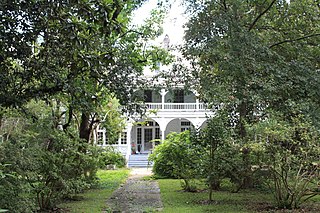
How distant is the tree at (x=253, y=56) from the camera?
9.16 m

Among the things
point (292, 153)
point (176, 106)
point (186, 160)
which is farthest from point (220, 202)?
point (176, 106)

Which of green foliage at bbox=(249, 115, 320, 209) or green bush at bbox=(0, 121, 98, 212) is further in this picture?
green foliage at bbox=(249, 115, 320, 209)

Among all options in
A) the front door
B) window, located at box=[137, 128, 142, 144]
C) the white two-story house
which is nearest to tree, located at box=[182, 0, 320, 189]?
the white two-story house

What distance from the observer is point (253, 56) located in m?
9.29

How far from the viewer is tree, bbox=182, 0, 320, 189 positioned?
916cm

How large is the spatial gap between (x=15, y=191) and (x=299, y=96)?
697 centimetres

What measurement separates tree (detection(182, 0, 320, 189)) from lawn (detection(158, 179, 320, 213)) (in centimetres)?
102

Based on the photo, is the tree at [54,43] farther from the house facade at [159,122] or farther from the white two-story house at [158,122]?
the house facade at [159,122]

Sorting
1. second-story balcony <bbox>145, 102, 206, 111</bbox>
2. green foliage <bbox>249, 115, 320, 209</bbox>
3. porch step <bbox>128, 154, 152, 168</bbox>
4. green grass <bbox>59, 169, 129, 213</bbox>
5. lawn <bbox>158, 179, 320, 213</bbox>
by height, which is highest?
second-story balcony <bbox>145, 102, 206, 111</bbox>

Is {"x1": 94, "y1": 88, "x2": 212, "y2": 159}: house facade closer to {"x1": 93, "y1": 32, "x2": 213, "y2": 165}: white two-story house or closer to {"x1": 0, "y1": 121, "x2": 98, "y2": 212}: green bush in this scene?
{"x1": 93, "y1": 32, "x2": 213, "y2": 165}: white two-story house

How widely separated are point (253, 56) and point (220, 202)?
400 centimetres

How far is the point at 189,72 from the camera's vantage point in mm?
11094

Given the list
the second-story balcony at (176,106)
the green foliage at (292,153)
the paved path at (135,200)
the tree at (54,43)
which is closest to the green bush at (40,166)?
the tree at (54,43)

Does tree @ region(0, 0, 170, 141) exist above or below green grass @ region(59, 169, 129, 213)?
above
